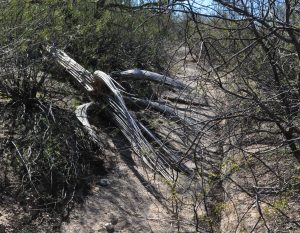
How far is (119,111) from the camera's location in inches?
286

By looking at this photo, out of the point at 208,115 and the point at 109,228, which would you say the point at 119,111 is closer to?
the point at 208,115

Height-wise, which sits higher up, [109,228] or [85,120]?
[85,120]

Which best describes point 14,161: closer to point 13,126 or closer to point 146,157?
point 13,126

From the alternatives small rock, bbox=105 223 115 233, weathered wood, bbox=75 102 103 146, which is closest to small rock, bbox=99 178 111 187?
weathered wood, bbox=75 102 103 146

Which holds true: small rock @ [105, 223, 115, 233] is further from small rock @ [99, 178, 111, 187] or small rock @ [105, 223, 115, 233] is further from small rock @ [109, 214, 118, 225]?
small rock @ [99, 178, 111, 187]

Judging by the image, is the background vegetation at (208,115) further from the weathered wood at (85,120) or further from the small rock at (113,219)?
the small rock at (113,219)

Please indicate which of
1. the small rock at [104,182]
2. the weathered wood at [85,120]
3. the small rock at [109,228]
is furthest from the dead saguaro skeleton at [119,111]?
the small rock at [109,228]

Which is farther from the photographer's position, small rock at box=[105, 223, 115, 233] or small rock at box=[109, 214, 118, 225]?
small rock at box=[109, 214, 118, 225]

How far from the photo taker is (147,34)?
34.6 ft

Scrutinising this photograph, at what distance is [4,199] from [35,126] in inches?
40.3

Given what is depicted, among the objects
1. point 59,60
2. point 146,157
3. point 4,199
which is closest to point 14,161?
point 4,199

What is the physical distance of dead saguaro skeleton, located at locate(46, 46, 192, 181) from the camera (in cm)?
651

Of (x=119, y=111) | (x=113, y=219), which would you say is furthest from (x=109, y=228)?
(x=119, y=111)

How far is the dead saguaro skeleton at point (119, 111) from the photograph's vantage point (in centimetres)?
651
